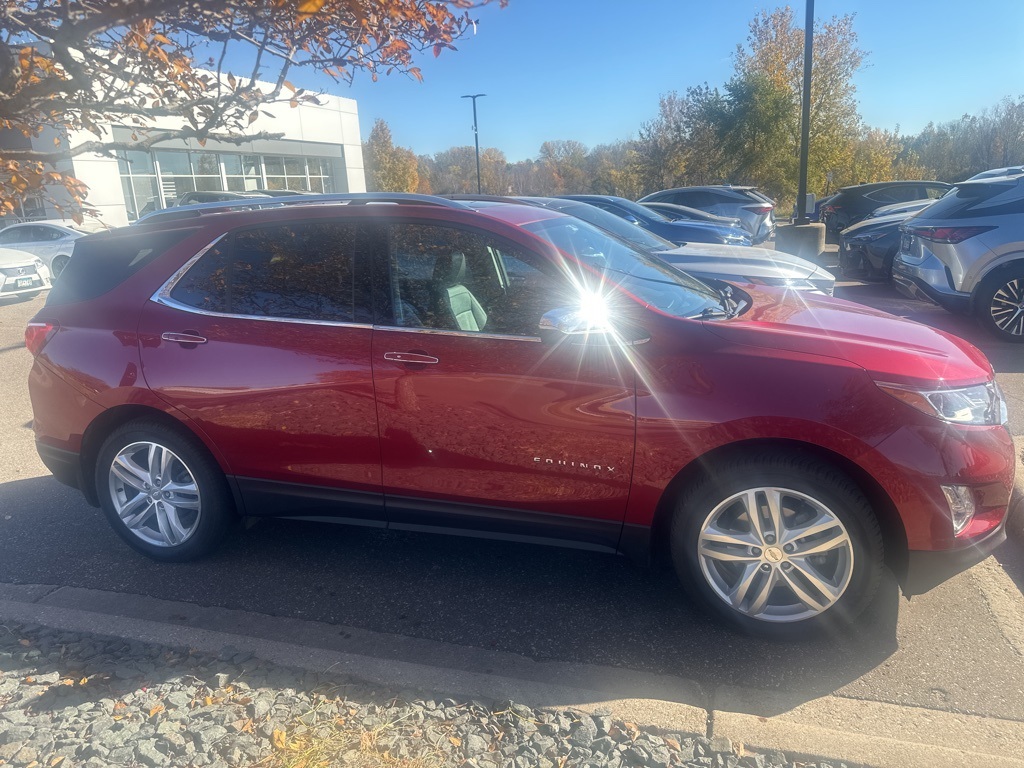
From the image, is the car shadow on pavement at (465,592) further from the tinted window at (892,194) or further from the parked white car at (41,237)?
the tinted window at (892,194)

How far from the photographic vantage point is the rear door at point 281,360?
356 cm

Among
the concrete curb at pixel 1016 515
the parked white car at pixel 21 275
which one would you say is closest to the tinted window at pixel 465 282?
the concrete curb at pixel 1016 515

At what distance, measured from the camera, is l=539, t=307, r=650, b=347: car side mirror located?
3.18 meters

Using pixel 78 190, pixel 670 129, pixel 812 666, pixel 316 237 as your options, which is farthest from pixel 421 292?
pixel 670 129

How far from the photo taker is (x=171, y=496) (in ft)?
13.0

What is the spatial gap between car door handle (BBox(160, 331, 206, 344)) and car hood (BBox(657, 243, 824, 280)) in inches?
186

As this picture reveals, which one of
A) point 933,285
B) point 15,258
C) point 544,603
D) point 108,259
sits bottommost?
point 544,603

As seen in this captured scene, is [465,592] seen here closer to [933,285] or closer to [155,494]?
[155,494]

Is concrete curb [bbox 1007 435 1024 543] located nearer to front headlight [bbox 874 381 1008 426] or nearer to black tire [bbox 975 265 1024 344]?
front headlight [bbox 874 381 1008 426]

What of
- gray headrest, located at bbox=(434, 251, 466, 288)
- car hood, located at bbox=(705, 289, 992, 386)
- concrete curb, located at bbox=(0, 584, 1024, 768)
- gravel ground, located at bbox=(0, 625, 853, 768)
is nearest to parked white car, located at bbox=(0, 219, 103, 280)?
concrete curb, located at bbox=(0, 584, 1024, 768)

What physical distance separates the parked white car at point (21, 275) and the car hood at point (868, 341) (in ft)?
47.1

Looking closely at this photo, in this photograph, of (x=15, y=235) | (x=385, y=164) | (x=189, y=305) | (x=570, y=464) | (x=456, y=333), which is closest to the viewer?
(x=570, y=464)

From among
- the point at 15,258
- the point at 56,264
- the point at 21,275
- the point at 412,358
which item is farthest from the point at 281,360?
the point at 56,264

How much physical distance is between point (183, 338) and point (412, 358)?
123cm
